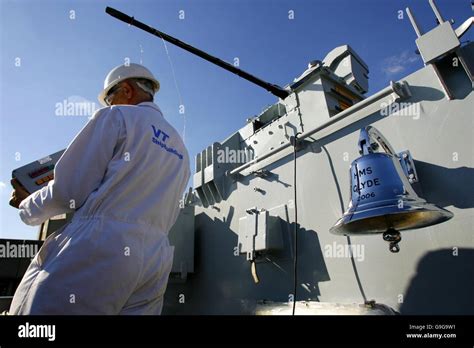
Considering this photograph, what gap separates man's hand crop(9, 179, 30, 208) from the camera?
165 cm

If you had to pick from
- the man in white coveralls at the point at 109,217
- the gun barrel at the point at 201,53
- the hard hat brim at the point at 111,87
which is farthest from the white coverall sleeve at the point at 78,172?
the gun barrel at the point at 201,53

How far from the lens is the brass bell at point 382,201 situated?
161cm

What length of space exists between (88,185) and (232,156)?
3.54 metres

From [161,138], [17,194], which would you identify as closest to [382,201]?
[161,138]

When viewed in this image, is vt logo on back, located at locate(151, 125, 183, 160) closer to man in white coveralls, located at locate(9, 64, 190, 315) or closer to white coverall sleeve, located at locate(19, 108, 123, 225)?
man in white coveralls, located at locate(9, 64, 190, 315)

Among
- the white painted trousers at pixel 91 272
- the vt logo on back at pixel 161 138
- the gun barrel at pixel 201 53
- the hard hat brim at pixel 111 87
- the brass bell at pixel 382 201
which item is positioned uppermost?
the gun barrel at pixel 201 53

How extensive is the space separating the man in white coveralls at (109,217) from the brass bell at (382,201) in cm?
102

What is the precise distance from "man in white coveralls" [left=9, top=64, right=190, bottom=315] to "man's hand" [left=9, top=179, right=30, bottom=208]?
1.46 feet

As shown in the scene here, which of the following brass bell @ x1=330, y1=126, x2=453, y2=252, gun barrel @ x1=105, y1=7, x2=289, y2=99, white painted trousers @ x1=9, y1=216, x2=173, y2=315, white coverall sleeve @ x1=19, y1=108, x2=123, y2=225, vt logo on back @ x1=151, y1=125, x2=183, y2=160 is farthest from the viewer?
gun barrel @ x1=105, y1=7, x2=289, y2=99

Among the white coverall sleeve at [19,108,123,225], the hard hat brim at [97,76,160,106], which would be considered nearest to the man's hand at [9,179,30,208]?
the white coverall sleeve at [19,108,123,225]

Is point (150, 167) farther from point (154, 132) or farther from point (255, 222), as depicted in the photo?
point (255, 222)

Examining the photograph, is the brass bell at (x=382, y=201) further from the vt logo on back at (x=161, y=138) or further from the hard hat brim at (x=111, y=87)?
the hard hat brim at (x=111, y=87)

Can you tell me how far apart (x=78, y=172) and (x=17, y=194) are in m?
0.74
